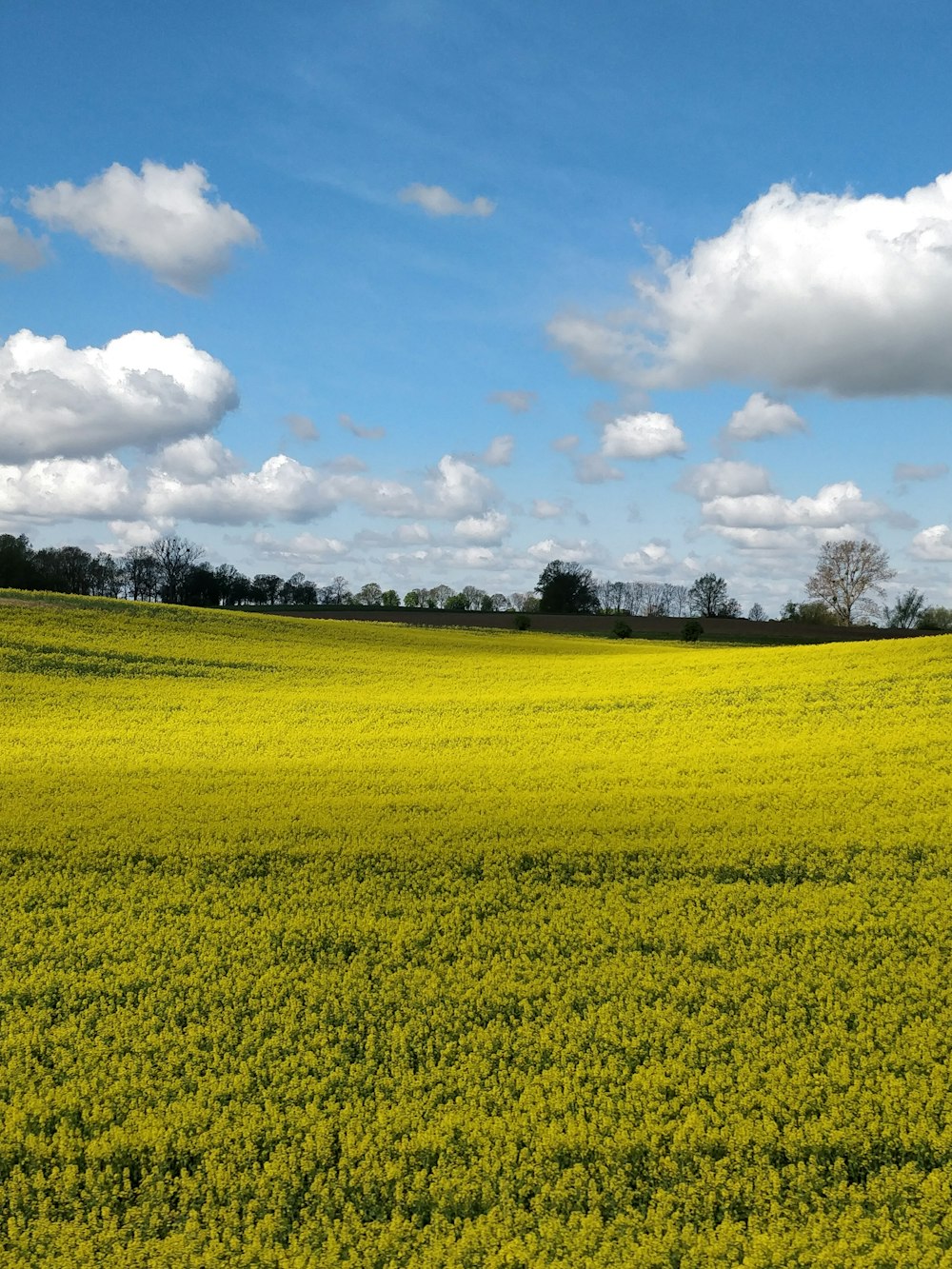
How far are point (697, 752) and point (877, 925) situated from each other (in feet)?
24.0

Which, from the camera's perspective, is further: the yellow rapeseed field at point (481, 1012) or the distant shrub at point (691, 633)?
the distant shrub at point (691, 633)

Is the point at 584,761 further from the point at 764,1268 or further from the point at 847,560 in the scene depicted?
the point at 847,560

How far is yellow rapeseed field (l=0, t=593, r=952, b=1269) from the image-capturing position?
16.7ft

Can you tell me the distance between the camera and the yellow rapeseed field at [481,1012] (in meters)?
5.09

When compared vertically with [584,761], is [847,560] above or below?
above

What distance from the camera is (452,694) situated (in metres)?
23.8

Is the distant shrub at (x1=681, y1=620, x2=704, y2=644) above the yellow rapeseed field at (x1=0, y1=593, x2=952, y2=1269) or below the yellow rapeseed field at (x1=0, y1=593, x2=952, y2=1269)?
above

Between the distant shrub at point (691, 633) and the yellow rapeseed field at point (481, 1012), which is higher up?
the distant shrub at point (691, 633)

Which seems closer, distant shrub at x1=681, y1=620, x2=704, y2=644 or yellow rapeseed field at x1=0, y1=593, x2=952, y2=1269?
yellow rapeseed field at x1=0, y1=593, x2=952, y2=1269

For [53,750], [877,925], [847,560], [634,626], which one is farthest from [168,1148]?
[847,560]

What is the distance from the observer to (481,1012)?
685cm

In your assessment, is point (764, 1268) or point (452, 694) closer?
point (764, 1268)

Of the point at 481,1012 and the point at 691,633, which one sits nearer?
the point at 481,1012

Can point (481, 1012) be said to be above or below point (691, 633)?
below
